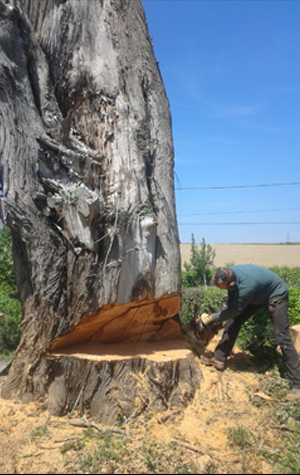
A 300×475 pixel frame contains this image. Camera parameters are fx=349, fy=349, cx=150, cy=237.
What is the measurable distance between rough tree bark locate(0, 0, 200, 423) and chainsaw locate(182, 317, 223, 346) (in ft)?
1.02

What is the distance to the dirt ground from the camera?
2.72 metres

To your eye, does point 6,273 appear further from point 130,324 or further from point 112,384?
point 112,384

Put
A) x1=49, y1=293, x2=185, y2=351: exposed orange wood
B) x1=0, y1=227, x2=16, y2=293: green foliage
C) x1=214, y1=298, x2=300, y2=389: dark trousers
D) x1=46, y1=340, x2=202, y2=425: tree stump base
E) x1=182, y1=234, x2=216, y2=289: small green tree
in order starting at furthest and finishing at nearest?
1. x1=182, y1=234, x2=216, y2=289: small green tree
2. x1=0, y1=227, x2=16, y2=293: green foliage
3. x1=214, y1=298, x2=300, y2=389: dark trousers
4. x1=49, y1=293, x2=185, y2=351: exposed orange wood
5. x1=46, y1=340, x2=202, y2=425: tree stump base

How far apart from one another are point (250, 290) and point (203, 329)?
34.6 inches

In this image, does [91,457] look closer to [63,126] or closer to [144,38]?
[63,126]

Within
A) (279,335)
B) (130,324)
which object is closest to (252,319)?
(279,335)

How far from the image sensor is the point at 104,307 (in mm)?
3555

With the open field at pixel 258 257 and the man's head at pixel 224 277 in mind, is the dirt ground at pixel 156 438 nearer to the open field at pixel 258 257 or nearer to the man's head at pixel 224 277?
the man's head at pixel 224 277

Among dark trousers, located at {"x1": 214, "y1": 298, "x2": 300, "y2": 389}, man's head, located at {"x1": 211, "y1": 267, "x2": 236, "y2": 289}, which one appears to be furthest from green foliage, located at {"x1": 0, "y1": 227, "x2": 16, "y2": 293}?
man's head, located at {"x1": 211, "y1": 267, "x2": 236, "y2": 289}

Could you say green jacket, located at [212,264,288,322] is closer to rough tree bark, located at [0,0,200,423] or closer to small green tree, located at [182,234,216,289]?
rough tree bark, located at [0,0,200,423]

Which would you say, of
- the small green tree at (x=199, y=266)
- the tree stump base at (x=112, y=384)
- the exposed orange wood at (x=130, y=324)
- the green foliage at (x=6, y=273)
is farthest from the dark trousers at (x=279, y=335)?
the small green tree at (x=199, y=266)

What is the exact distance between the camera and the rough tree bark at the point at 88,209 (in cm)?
344

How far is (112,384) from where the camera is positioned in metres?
3.42

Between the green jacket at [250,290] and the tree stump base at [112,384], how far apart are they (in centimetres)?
89
